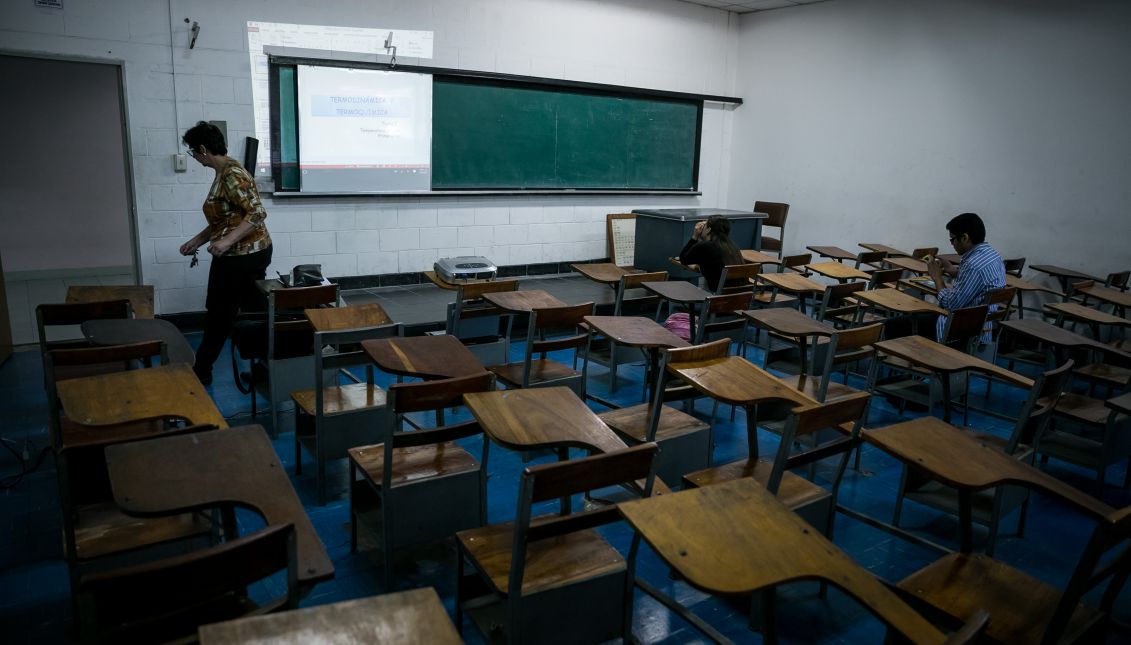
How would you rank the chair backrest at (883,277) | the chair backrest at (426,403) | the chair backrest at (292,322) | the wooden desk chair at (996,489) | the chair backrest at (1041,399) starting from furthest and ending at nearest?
the chair backrest at (883,277) < the chair backrest at (292,322) < the chair backrest at (1041,399) < the wooden desk chair at (996,489) < the chair backrest at (426,403)

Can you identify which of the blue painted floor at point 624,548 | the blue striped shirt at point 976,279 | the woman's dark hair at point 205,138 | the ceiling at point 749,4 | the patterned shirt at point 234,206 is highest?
the ceiling at point 749,4

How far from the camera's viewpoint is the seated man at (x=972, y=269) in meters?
4.33

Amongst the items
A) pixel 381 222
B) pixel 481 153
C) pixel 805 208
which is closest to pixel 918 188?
pixel 805 208

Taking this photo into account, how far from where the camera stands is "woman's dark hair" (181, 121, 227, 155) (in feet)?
12.9

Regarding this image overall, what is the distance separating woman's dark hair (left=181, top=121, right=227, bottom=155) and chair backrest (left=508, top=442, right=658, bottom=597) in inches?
122

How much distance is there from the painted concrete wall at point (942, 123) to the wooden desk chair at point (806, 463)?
4.95 meters

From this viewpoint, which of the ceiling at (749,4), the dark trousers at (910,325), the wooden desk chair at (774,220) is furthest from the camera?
the wooden desk chair at (774,220)

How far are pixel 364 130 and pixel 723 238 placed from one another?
3.09 metres

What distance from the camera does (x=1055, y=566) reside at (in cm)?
281

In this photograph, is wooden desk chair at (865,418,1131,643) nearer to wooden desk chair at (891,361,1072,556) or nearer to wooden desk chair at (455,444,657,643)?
wooden desk chair at (891,361,1072,556)

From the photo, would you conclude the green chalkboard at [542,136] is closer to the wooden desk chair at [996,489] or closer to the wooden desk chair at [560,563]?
the wooden desk chair at [560,563]

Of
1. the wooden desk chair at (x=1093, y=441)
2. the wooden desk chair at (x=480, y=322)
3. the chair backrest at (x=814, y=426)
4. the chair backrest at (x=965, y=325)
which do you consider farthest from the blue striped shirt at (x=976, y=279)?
the wooden desk chair at (x=480, y=322)

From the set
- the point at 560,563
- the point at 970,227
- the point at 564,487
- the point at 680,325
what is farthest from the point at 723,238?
the point at 564,487

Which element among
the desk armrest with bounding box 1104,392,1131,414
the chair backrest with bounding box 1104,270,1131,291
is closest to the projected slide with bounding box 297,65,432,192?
the desk armrest with bounding box 1104,392,1131,414
